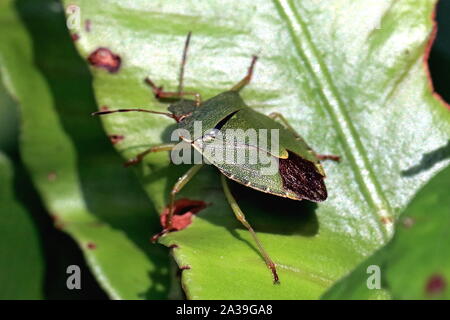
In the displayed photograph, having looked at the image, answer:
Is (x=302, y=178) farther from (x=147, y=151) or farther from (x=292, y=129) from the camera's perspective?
(x=147, y=151)

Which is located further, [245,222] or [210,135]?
[210,135]

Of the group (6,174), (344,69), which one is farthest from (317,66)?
(6,174)

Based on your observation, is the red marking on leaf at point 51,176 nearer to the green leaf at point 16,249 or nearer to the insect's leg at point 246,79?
the green leaf at point 16,249

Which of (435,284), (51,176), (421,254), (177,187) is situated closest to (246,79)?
(177,187)

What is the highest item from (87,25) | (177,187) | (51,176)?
(87,25)

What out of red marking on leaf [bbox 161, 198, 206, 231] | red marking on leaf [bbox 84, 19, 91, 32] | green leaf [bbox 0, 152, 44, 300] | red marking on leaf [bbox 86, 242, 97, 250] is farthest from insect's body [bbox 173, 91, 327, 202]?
green leaf [bbox 0, 152, 44, 300]

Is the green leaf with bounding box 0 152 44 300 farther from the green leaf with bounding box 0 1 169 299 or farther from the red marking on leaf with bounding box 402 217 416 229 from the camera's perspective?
the red marking on leaf with bounding box 402 217 416 229

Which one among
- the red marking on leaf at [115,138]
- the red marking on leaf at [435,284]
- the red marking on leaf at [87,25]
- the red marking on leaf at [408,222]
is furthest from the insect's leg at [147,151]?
the red marking on leaf at [435,284]
